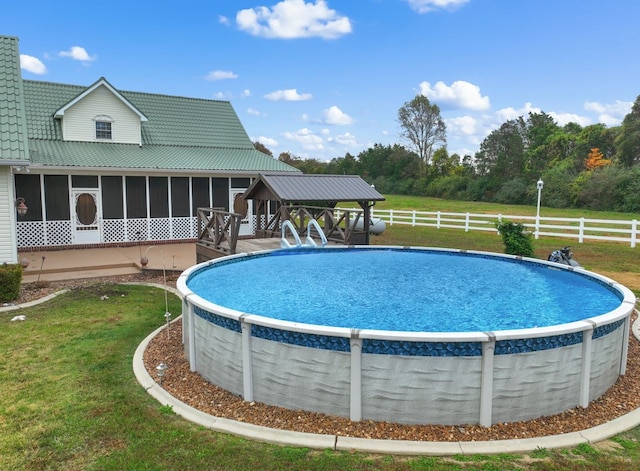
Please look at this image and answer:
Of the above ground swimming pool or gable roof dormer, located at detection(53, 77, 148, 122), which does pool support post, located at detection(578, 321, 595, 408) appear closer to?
the above ground swimming pool

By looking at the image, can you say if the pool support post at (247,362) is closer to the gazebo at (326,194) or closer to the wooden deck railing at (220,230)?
the wooden deck railing at (220,230)

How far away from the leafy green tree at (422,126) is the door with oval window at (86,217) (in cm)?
4863

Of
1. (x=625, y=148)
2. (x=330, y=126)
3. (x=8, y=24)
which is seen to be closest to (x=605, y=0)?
(x=8, y=24)

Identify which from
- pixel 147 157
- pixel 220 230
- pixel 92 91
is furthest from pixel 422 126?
pixel 220 230

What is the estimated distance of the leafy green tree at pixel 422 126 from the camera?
59062 mm

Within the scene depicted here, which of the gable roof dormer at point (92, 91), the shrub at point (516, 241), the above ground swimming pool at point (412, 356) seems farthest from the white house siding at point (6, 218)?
the shrub at point (516, 241)

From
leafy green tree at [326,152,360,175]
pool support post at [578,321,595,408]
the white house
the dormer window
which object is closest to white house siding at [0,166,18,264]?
the white house

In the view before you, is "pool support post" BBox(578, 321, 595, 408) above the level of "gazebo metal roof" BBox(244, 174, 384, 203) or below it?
below

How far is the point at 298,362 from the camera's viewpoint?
15.5 feet

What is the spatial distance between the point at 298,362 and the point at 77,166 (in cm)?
1386

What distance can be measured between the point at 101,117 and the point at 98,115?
123 millimetres

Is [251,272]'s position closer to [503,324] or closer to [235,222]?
[235,222]

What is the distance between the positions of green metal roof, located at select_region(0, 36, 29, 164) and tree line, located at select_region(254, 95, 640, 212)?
3890 centimetres

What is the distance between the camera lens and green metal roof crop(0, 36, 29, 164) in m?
10.5
